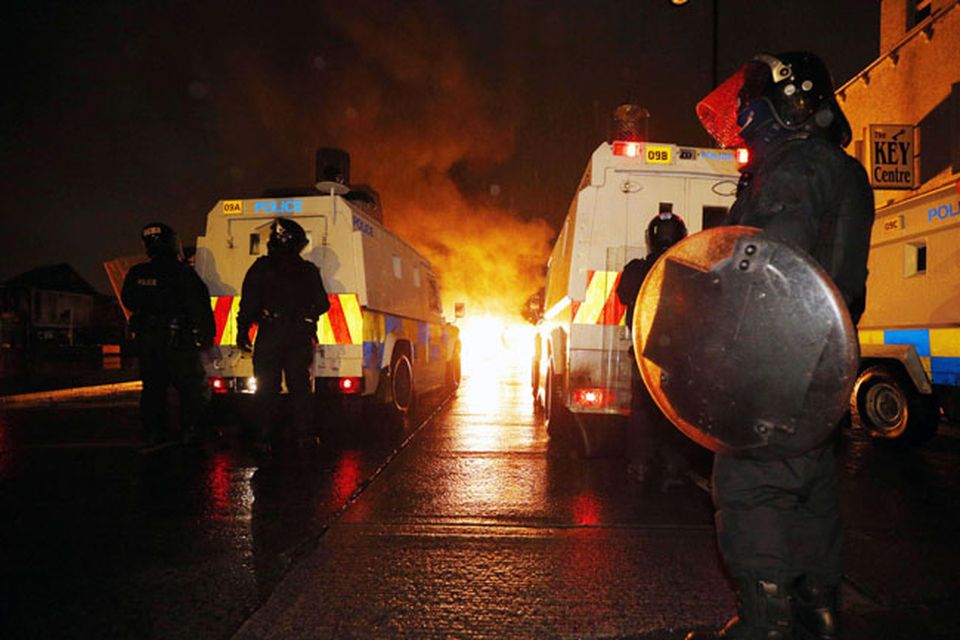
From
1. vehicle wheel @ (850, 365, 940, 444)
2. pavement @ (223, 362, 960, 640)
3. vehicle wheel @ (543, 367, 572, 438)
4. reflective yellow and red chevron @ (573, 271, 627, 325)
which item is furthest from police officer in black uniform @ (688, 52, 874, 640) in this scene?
vehicle wheel @ (850, 365, 940, 444)

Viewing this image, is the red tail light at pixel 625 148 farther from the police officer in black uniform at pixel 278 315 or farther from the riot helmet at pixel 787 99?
the police officer in black uniform at pixel 278 315

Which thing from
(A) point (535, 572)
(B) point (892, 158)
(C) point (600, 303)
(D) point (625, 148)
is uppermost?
(B) point (892, 158)

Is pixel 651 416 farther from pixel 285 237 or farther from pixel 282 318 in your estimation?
pixel 285 237

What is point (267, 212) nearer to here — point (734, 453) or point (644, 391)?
point (644, 391)

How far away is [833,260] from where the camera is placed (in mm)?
1722

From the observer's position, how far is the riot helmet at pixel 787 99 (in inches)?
71.7

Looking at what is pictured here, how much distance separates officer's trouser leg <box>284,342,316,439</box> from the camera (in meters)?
4.94

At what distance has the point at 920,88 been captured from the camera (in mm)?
9758

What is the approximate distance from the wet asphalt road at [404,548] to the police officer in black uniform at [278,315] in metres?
0.67

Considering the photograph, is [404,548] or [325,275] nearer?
[404,548]

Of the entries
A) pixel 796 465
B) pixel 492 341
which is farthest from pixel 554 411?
pixel 492 341

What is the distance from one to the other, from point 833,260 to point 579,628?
1.51 metres

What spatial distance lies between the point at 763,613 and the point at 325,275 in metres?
4.98

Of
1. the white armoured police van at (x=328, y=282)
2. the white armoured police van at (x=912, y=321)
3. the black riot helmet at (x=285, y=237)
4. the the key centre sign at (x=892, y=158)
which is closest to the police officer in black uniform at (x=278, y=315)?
the black riot helmet at (x=285, y=237)
